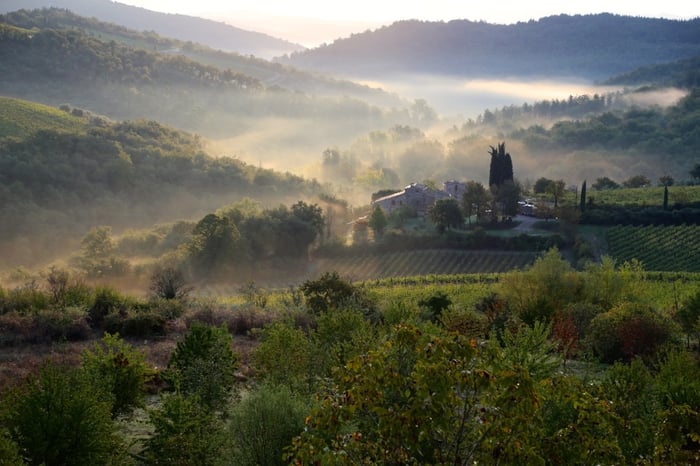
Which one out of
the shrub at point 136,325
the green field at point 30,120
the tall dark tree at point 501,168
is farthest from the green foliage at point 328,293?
the green field at point 30,120

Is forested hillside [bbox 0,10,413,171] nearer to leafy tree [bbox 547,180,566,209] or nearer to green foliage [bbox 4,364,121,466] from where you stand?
leafy tree [bbox 547,180,566,209]

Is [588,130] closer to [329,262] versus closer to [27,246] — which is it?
[329,262]

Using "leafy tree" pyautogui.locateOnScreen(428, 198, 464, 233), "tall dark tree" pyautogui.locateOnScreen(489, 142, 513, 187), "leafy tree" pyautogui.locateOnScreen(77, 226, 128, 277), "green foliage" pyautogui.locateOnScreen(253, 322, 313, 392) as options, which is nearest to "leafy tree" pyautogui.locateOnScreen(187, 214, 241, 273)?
"leafy tree" pyautogui.locateOnScreen(77, 226, 128, 277)

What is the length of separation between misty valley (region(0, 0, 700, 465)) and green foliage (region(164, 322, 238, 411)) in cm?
6

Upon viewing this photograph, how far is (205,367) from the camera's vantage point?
1312 centimetres

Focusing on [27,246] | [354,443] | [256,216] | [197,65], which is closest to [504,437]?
[354,443]

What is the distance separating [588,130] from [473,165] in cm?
3218

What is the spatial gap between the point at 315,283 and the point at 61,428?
53.5 feet

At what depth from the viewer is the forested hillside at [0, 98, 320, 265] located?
6756 centimetres

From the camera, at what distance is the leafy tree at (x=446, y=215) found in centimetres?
6053

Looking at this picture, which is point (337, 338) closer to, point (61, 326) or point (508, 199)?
point (61, 326)

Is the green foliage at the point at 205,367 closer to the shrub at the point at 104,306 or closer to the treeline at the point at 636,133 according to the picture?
the shrub at the point at 104,306

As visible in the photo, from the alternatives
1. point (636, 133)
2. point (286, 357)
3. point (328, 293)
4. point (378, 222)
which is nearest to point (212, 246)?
point (378, 222)

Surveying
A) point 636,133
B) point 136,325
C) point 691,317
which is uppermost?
point 636,133
